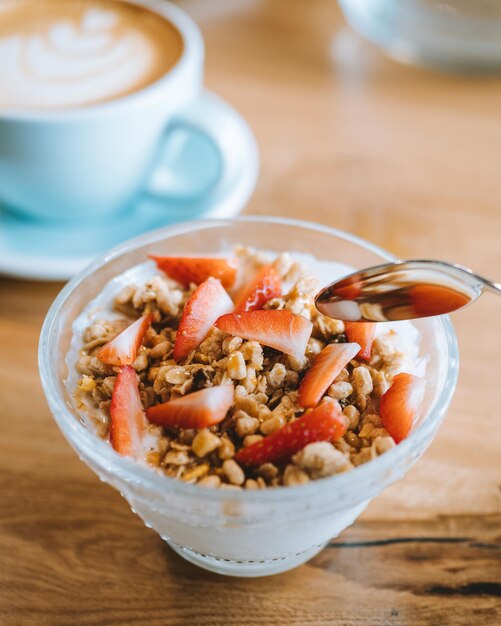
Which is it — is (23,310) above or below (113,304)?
below

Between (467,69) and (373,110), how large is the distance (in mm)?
268

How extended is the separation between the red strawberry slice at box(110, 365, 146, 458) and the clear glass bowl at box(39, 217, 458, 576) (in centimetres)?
3

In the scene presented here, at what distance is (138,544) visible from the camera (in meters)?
0.81

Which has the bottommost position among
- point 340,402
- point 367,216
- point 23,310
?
point 23,310

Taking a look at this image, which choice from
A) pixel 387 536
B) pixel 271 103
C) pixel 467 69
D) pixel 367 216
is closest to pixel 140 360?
pixel 387 536

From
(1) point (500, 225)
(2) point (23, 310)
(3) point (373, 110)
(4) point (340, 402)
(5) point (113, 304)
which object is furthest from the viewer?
(3) point (373, 110)

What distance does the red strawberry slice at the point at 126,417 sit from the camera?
2.26 feet

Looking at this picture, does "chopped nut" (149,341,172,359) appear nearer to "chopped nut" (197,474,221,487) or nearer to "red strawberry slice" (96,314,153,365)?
"red strawberry slice" (96,314,153,365)

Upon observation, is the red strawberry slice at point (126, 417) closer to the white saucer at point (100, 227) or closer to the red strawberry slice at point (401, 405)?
the red strawberry slice at point (401, 405)

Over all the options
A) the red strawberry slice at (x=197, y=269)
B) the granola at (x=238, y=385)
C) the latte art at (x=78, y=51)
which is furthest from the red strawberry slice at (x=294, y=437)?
the latte art at (x=78, y=51)

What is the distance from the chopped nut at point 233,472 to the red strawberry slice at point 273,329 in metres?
0.15

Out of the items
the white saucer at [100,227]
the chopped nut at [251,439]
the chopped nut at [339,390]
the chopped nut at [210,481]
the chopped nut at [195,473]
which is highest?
the chopped nut at [339,390]

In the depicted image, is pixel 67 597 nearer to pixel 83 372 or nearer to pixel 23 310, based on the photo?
pixel 83 372

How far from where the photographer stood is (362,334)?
2.61 feet
